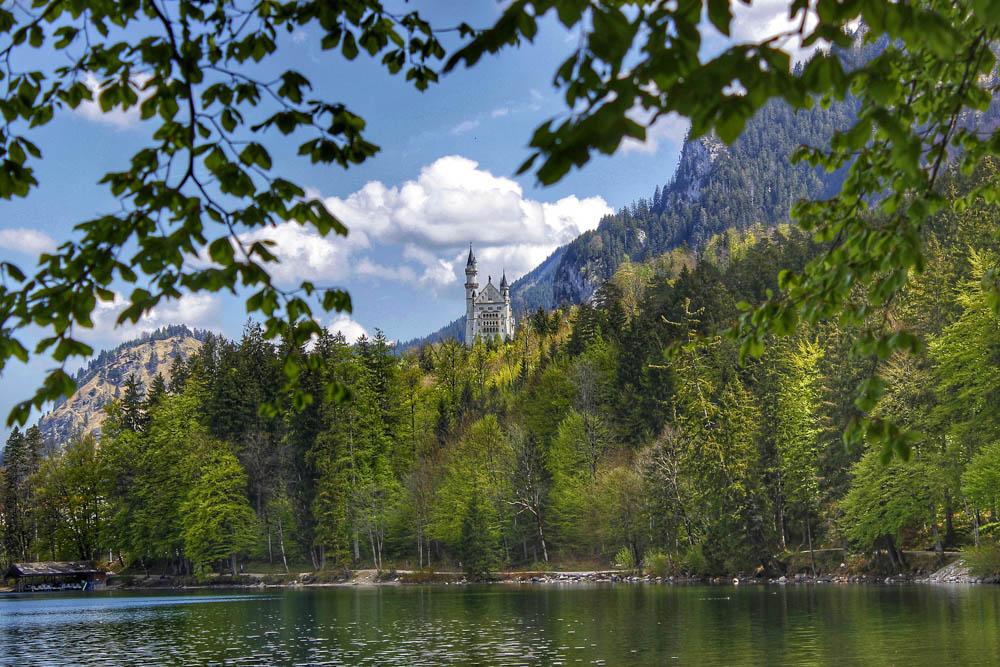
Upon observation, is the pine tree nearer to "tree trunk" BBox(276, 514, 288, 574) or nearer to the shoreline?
the shoreline

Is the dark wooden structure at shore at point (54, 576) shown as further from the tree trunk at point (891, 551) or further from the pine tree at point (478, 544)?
the tree trunk at point (891, 551)

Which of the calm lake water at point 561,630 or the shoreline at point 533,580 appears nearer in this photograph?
the calm lake water at point 561,630

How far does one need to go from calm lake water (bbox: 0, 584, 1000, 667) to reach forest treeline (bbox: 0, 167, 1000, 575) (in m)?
8.07

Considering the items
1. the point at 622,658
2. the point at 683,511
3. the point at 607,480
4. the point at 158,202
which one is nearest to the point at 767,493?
the point at 683,511

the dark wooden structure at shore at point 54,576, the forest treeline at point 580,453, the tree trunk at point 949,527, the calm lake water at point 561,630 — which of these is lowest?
the dark wooden structure at shore at point 54,576

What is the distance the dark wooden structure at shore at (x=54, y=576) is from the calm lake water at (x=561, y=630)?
38.6m

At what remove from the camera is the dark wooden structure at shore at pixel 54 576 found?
77250 millimetres

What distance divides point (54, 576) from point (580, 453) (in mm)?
49306

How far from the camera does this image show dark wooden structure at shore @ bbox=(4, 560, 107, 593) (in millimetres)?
77250

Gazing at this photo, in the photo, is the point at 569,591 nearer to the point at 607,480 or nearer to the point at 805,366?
the point at 607,480

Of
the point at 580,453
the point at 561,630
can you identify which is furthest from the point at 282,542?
the point at 561,630

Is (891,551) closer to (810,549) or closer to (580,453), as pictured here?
(810,549)

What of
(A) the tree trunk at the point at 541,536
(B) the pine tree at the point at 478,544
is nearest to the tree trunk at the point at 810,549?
(A) the tree trunk at the point at 541,536

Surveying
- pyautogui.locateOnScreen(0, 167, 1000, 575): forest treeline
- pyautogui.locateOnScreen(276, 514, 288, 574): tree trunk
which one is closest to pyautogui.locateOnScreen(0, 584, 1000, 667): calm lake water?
pyautogui.locateOnScreen(0, 167, 1000, 575): forest treeline
